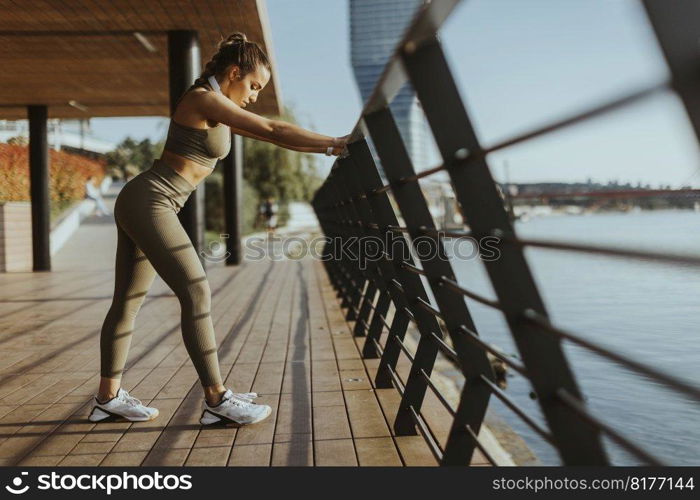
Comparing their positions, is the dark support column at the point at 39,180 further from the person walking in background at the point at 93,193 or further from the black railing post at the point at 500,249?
the black railing post at the point at 500,249

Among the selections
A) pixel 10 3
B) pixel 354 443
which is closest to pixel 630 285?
pixel 10 3

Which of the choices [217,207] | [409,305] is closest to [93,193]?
[217,207]

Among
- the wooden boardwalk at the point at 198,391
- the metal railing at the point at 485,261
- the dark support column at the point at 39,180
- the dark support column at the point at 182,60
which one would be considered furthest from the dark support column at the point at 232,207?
the metal railing at the point at 485,261

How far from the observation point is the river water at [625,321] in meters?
1.74

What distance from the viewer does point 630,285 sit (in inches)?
985

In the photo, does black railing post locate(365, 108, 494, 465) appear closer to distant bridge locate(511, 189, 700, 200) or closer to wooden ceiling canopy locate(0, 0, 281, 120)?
distant bridge locate(511, 189, 700, 200)

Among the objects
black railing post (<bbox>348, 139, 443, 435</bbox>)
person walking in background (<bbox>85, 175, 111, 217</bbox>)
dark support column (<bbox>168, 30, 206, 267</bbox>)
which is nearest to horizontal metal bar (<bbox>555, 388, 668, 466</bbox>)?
black railing post (<bbox>348, 139, 443, 435</bbox>)

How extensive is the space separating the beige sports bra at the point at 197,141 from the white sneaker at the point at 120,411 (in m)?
0.95

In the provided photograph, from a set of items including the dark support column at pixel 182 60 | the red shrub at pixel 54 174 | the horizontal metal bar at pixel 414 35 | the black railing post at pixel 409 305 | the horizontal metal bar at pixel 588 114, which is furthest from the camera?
the red shrub at pixel 54 174

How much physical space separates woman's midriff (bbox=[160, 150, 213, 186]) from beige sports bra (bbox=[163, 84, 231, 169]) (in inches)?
0.6

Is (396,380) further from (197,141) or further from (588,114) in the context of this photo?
(588,114)
